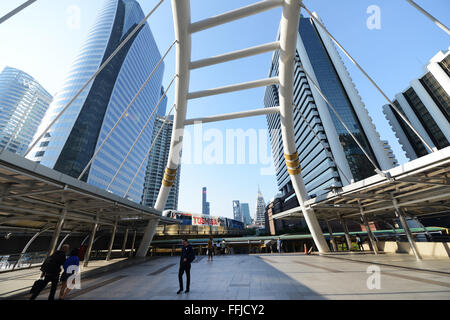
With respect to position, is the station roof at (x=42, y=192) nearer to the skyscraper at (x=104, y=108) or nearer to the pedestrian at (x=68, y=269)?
the pedestrian at (x=68, y=269)

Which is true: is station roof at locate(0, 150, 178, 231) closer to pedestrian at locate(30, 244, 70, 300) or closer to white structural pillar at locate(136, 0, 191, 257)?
pedestrian at locate(30, 244, 70, 300)

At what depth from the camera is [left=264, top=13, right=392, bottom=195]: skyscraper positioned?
5697 cm

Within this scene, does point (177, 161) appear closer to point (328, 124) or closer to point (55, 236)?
point (55, 236)

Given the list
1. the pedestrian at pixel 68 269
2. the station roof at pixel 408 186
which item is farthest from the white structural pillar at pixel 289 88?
the pedestrian at pixel 68 269

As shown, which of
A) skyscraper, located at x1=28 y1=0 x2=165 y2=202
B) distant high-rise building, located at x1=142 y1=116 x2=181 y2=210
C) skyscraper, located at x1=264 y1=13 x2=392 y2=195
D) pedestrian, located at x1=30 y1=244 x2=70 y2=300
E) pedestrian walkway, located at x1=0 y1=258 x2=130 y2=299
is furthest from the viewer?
distant high-rise building, located at x1=142 y1=116 x2=181 y2=210

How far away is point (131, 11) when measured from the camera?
96125 mm

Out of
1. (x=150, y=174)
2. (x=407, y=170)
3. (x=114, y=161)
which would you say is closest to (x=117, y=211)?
(x=407, y=170)

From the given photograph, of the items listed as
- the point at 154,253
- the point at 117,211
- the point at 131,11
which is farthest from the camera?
the point at 131,11

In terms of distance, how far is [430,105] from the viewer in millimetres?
58688

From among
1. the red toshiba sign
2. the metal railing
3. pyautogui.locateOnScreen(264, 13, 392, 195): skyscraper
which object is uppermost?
pyautogui.locateOnScreen(264, 13, 392, 195): skyscraper

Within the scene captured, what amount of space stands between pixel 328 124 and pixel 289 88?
58569 mm

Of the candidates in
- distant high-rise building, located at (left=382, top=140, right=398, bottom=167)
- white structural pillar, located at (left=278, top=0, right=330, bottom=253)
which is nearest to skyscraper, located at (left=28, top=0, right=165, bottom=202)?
white structural pillar, located at (left=278, top=0, right=330, bottom=253)
